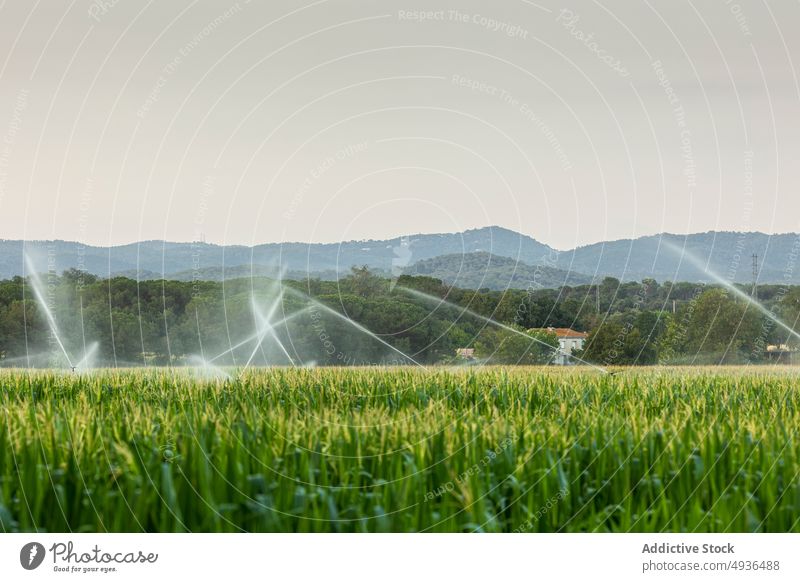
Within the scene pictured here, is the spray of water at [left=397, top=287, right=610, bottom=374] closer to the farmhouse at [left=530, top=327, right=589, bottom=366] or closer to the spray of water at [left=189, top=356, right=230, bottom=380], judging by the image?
the farmhouse at [left=530, top=327, right=589, bottom=366]

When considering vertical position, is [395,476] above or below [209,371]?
below

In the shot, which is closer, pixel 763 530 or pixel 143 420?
pixel 763 530

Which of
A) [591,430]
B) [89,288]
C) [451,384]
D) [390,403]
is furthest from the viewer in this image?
[89,288]

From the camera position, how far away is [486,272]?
21922 mm

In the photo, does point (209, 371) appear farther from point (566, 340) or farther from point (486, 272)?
point (566, 340)

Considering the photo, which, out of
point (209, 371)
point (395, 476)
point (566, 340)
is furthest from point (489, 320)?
point (395, 476)

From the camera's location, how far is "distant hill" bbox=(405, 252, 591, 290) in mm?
20031

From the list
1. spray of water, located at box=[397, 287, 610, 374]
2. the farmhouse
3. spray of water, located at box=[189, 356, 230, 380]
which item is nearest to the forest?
spray of water, located at box=[397, 287, 610, 374]

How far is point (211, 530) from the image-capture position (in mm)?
7738

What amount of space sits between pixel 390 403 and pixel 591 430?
18.8 feet

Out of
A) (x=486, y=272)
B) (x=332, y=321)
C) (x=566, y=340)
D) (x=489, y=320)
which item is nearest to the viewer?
(x=486, y=272)
